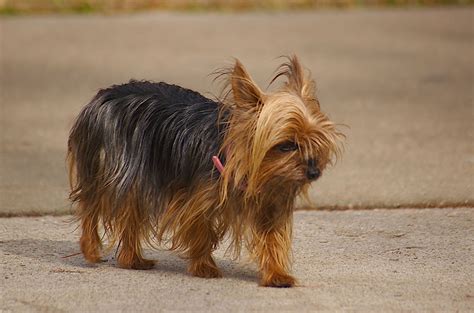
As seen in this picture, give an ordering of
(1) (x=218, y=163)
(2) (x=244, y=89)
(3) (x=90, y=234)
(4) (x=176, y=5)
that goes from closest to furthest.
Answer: (2) (x=244, y=89) < (1) (x=218, y=163) < (3) (x=90, y=234) < (4) (x=176, y=5)

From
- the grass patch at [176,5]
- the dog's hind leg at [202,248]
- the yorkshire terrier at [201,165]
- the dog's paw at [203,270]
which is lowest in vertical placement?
the dog's paw at [203,270]

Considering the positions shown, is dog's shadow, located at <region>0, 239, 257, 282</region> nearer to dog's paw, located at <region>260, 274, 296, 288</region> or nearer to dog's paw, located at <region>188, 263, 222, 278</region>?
dog's paw, located at <region>188, 263, 222, 278</region>

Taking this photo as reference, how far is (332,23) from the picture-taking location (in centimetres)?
1927

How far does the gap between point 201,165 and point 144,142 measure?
457mm

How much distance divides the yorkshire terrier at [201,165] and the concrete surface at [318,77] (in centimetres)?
164

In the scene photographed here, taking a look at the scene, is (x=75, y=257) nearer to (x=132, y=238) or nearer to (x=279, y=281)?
(x=132, y=238)

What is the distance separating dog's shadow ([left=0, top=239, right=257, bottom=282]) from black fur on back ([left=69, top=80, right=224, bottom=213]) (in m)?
0.41

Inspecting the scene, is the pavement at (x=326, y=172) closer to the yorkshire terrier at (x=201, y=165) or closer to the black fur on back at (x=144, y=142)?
the yorkshire terrier at (x=201, y=165)

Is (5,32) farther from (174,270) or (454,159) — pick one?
(174,270)

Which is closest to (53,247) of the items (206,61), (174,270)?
(174,270)

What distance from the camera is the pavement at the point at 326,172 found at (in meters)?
6.29

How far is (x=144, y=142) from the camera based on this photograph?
6648 mm

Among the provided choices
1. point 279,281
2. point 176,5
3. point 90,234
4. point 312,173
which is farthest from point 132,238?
point 176,5

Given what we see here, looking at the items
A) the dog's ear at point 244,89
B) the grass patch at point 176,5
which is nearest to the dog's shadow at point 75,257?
the dog's ear at point 244,89
